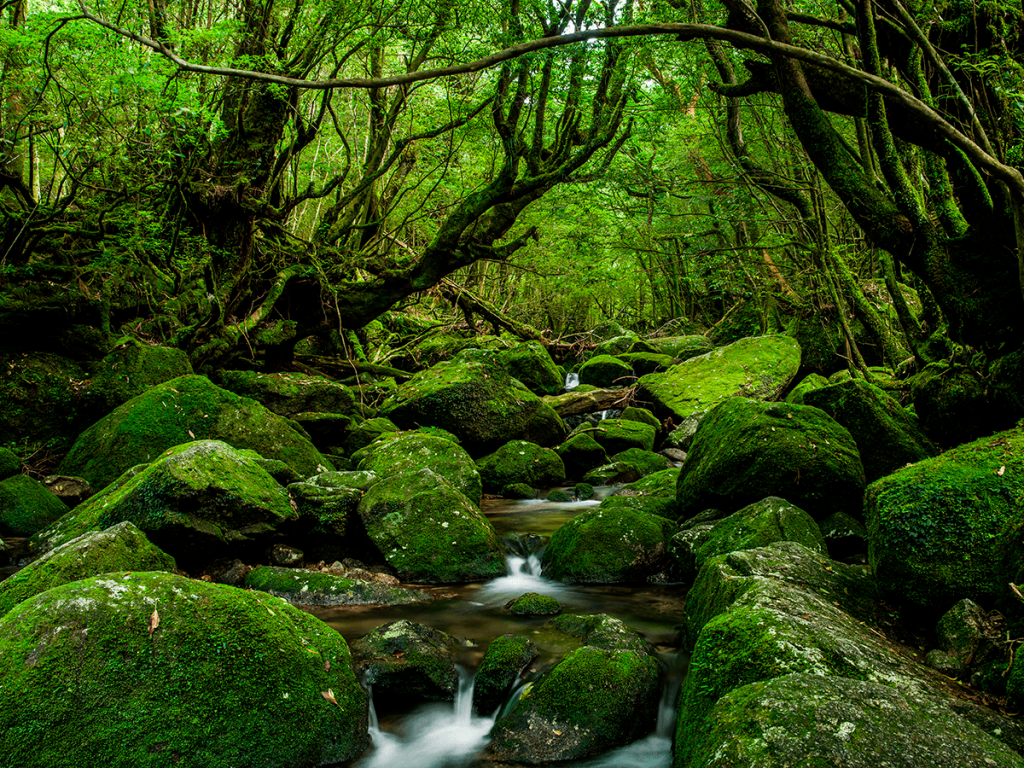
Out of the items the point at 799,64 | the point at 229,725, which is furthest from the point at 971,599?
the point at 799,64

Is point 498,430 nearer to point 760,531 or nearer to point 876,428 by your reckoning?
point 876,428

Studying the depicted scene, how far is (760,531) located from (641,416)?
311 inches

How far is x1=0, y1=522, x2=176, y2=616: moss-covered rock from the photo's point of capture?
13.6 feet

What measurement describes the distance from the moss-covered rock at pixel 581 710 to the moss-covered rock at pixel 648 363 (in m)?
13.1

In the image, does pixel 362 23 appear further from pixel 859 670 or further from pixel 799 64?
pixel 859 670

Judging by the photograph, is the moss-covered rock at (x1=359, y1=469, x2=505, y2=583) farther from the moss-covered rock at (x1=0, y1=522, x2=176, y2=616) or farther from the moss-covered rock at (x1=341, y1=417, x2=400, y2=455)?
the moss-covered rock at (x1=341, y1=417, x2=400, y2=455)

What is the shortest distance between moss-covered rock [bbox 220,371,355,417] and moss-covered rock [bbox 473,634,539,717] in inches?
288

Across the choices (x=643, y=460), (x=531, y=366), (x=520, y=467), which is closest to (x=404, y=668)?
(x=520, y=467)

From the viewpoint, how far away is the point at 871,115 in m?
5.17

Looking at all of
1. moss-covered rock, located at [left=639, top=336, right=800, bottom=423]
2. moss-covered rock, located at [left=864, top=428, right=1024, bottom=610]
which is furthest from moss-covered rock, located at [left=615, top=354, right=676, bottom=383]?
moss-covered rock, located at [left=864, top=428, right=1024, bottom=610]

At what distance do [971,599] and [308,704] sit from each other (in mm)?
3711

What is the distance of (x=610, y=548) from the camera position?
21.1 feet

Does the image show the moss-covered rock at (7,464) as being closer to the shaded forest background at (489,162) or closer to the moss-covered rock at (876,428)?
the shaded forest background at (489,162)

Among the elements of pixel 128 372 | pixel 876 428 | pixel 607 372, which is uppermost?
→ pixel 876 428
